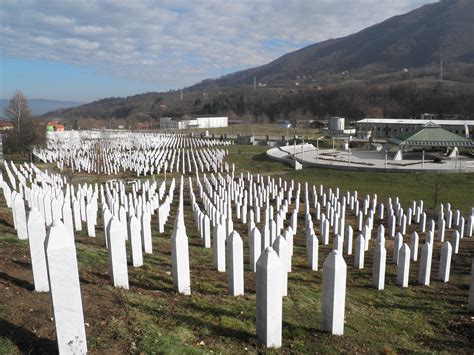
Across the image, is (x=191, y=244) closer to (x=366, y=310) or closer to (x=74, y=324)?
(x=366, y=310)

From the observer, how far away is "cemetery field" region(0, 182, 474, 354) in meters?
4.23

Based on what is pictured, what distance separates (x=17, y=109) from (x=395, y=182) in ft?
139

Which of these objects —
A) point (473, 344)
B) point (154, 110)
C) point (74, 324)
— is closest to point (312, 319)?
point (473, 344)

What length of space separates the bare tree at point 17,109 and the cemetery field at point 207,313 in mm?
40641

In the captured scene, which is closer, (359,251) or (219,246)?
(219,246)

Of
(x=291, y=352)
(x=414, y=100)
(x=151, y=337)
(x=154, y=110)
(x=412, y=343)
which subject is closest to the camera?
(x=151, y=337)

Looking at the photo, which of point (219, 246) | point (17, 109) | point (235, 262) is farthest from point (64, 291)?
point (17, 109)

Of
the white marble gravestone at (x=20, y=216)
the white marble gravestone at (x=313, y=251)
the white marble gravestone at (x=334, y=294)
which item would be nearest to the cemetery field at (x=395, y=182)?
the white marble gravestone at (x=313, y=251)

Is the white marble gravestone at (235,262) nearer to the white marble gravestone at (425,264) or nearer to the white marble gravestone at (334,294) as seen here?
the white marble gravestone at (334,294)

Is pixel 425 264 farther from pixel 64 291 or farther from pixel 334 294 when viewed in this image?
pixel 64 291

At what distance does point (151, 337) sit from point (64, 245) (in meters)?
1.46

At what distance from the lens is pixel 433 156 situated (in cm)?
3647

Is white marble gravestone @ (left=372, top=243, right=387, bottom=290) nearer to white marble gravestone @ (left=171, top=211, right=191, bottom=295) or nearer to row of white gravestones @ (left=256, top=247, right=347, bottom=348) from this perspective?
row of white gravestones @ (left=256, top=247, right=347, bottom=348)

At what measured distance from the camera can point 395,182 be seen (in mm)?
27000
